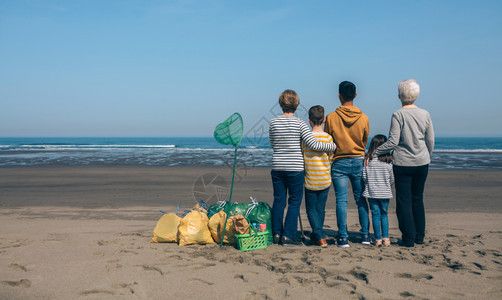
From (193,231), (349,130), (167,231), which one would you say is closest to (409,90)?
(349,130)

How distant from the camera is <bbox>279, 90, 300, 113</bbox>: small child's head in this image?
3926 millimetres

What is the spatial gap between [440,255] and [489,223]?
97.9 inches

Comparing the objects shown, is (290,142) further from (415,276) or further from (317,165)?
(415,276)

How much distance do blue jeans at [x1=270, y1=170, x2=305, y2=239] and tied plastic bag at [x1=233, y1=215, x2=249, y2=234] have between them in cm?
46

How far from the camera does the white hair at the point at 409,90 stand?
397 centimetres

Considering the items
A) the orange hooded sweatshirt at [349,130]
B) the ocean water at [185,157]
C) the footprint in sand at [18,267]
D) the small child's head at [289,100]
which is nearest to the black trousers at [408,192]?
the orange hooded sweatshirt at [349,130]

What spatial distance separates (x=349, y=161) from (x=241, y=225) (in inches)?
57.0

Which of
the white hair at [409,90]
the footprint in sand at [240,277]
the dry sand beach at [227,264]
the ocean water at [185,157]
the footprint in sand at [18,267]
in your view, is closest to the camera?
the dry sand beach at [227,264]

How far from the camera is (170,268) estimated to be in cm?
330

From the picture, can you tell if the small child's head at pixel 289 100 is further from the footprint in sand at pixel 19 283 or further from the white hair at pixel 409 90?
the footprint in sand at pixel 19 283

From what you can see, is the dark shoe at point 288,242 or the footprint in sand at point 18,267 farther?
the dark shoe at point 288,242

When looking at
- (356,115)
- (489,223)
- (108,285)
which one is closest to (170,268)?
(108,285)

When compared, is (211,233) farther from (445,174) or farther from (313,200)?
(445,174)

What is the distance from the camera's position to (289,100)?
3.93 metres
